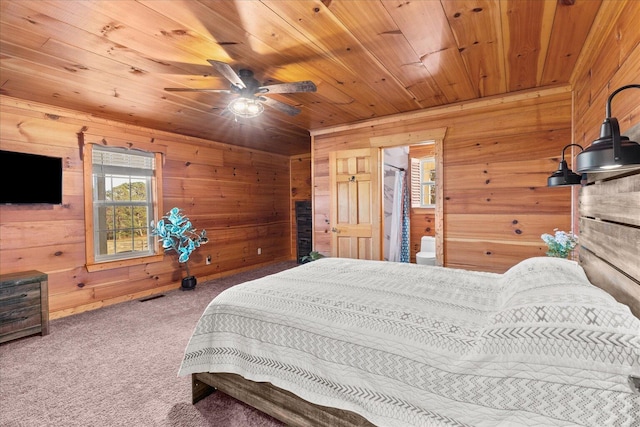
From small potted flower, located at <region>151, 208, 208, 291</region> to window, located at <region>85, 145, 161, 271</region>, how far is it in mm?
252

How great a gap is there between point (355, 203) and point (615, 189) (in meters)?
3.05

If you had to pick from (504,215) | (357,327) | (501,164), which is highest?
(501,164)

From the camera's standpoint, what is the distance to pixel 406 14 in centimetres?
187

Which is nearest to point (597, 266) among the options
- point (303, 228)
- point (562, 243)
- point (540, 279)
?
point (540, 279)

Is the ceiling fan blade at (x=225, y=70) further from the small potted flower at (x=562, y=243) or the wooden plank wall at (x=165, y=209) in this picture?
the small potted flower at (x=562, y=243)

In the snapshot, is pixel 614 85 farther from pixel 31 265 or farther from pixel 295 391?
pixel 31 265

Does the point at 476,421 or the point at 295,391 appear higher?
the point at 476,421

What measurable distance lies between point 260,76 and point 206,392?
2.48m

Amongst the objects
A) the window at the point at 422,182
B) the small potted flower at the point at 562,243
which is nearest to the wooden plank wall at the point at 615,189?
the small potted flower at the point at 562,243

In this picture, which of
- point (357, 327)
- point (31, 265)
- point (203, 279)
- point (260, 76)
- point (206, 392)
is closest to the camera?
point (357, 327)

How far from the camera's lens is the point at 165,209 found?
464cm

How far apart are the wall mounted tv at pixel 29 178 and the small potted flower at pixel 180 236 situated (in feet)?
3.92

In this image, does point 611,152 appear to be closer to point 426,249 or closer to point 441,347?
point 441,347

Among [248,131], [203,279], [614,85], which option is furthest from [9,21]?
[203,279]
